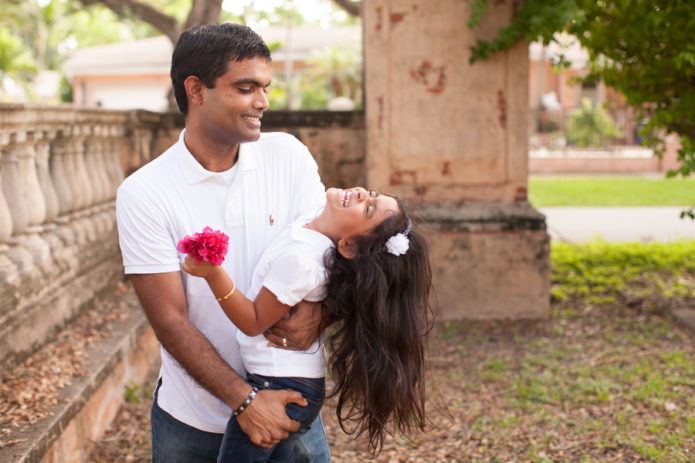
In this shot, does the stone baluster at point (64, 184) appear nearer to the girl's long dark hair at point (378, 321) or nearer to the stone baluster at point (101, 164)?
the stone baluster at point (101, 164)

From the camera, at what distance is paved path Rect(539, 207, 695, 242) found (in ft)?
32.1

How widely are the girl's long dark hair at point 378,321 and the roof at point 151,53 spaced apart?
21.2 m

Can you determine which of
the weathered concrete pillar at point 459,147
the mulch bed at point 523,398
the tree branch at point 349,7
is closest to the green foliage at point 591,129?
the tree branch at point 349,7

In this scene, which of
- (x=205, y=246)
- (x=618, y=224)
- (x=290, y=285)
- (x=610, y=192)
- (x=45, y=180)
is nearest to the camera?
(x=205, y=246)

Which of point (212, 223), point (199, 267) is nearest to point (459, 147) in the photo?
point (212, 223)

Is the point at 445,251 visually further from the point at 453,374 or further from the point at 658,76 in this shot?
the point at 658,76

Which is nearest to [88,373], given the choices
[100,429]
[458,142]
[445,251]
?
[100,429]

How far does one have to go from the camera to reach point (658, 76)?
5.96 metres

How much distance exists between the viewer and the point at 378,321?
207 centimetres

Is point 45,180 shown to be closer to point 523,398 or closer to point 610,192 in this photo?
point 523,398

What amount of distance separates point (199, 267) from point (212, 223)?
32 cm

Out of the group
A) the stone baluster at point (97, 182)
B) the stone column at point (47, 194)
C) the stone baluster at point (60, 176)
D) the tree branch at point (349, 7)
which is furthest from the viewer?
the tree branch at point (349, 7)

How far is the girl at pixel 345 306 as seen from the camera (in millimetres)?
2006

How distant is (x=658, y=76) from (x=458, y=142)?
169 cm
